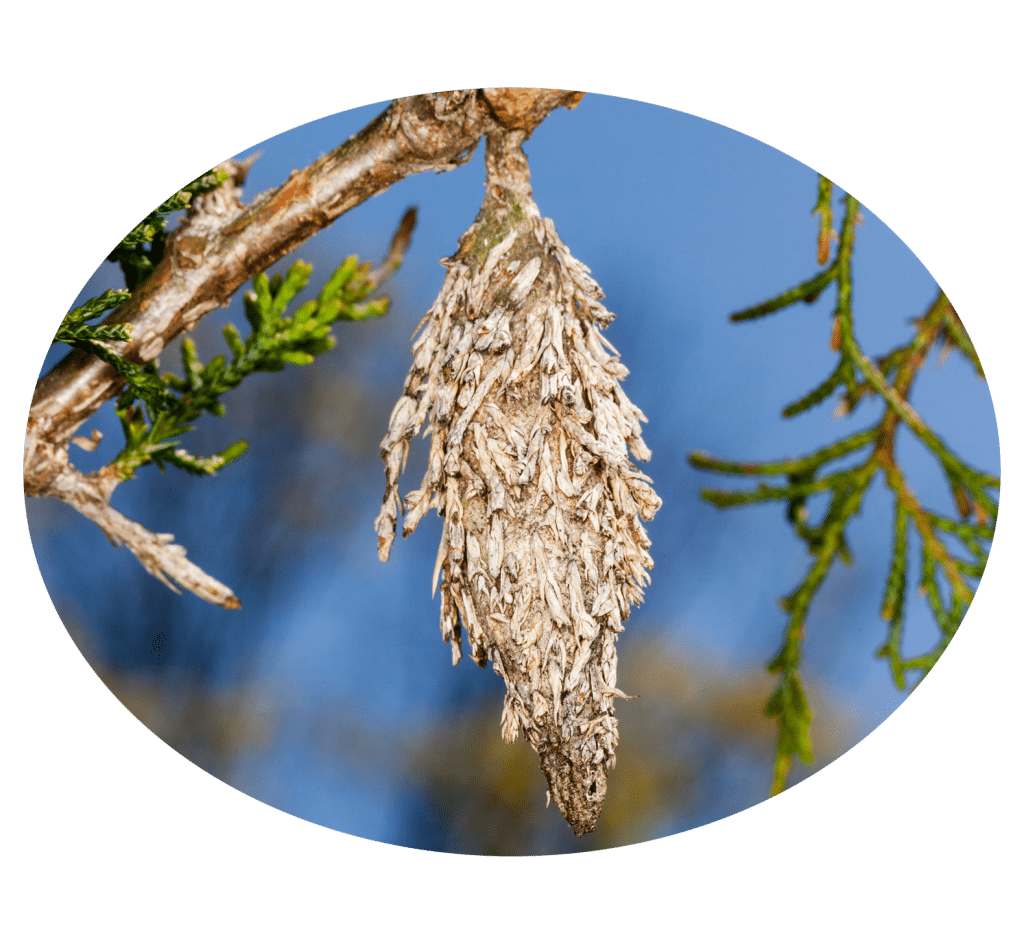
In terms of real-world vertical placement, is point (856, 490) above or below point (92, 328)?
above

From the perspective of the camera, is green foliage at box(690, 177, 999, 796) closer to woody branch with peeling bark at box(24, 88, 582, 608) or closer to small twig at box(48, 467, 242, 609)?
woody branch with peeling bark at box(24, 88, 582, 608)

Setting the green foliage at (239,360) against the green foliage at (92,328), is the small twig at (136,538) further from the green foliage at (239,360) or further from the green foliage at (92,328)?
the green foliage at (92,328)

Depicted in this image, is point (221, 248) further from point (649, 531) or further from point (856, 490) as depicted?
point (856, 490)

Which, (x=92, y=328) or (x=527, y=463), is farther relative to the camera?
(x=92, y=328)

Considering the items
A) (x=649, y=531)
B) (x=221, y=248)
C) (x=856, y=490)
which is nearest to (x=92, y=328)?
(x=221, y=248)

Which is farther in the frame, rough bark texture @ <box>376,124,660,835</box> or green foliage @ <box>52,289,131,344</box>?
green foliage @ <box>52,289,131,344</box>

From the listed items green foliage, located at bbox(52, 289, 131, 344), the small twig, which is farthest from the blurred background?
green foliage, located at bbox(52, 289, 131, 344)
